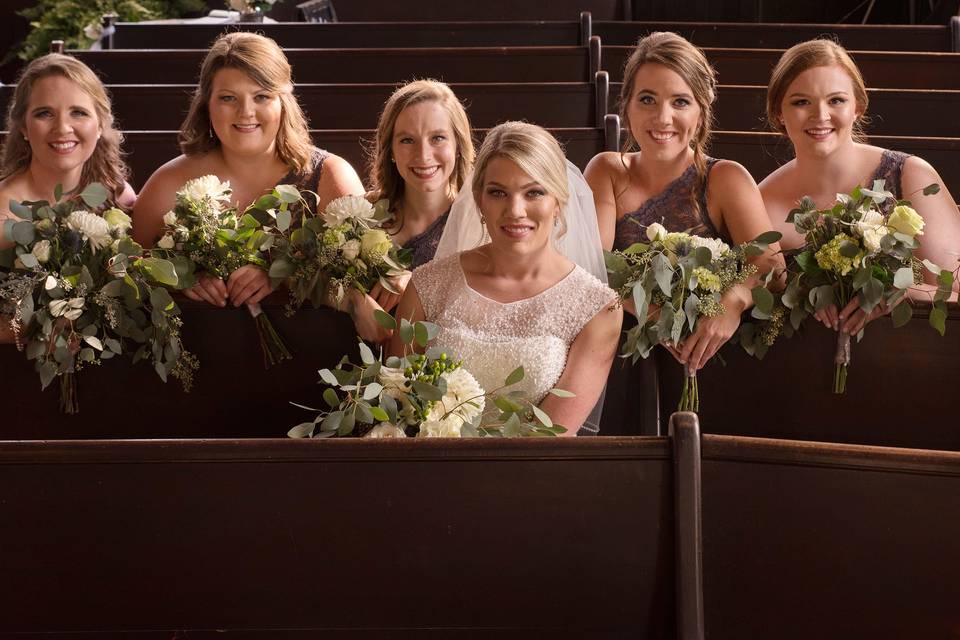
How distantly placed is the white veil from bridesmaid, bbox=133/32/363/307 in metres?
0.48

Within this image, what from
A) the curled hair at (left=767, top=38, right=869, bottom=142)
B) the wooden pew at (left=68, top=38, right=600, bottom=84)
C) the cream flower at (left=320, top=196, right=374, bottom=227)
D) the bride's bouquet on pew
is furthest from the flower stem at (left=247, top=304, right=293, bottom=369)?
the wooden pew at (left=68, top=38, right=600, bottom=84)

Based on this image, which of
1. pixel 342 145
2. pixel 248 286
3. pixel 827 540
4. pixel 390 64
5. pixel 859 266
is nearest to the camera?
pixel 827 540

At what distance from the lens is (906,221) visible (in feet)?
9.14

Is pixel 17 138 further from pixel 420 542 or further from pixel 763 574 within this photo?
pixel 763 574

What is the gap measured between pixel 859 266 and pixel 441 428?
3.72 feet

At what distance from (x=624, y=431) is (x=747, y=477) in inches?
52.8

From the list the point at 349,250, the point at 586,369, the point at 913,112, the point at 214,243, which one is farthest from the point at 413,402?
the point at 913,112

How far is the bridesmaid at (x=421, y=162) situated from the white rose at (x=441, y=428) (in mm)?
1088

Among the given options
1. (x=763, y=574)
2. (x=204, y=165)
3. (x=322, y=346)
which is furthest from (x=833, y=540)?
(x=204, y=165)

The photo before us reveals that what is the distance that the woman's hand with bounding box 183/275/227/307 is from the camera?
9.73ft

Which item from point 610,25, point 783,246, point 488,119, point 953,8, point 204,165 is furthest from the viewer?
point 953,8

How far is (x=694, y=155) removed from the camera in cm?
348

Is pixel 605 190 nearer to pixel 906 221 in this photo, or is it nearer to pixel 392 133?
pixel 392 133

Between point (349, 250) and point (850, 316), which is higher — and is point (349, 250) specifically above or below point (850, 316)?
above
